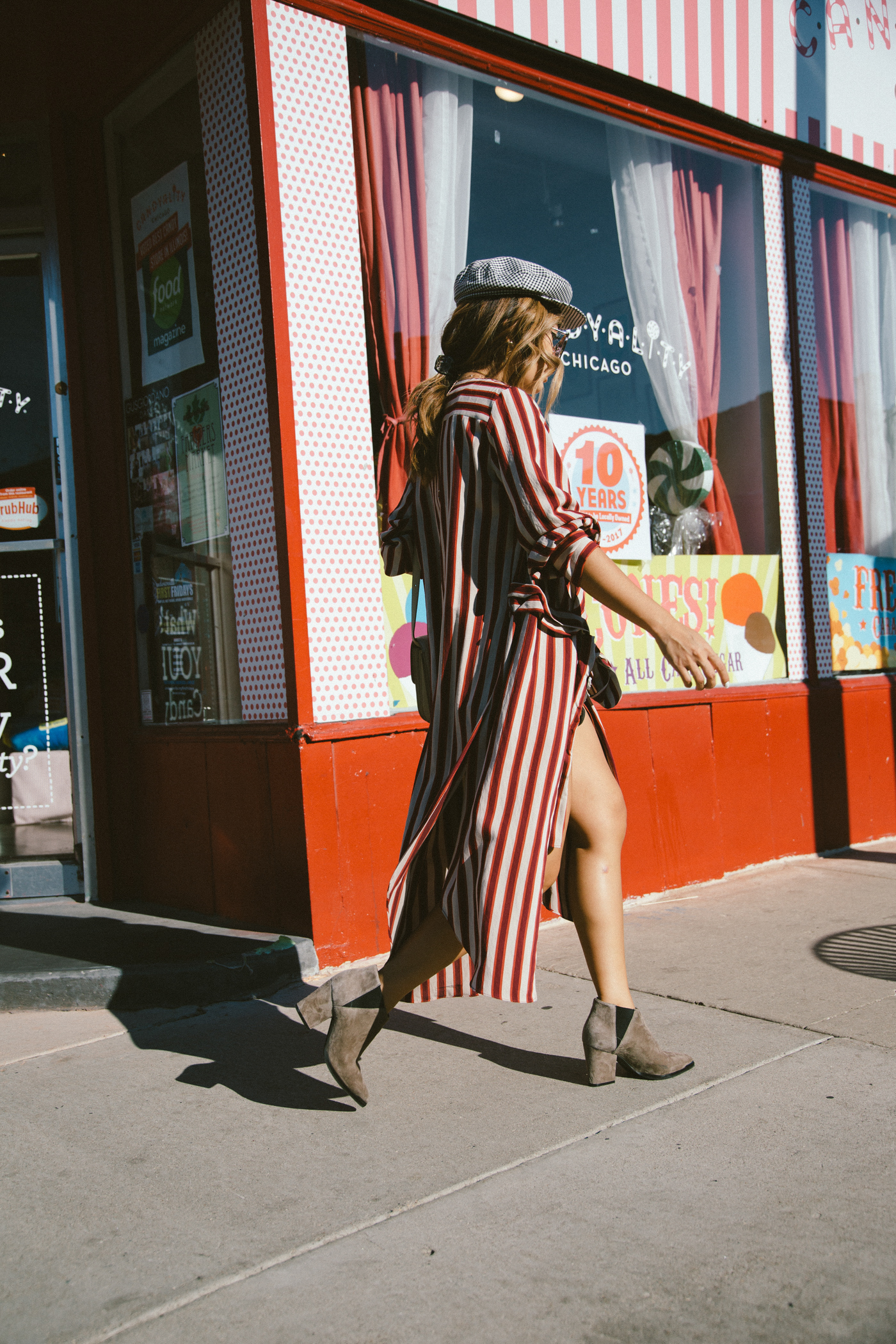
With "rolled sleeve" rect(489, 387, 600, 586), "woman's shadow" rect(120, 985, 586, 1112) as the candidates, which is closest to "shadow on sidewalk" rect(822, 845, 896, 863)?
"woman's shadow" rect(120, 985, 586, 1112)

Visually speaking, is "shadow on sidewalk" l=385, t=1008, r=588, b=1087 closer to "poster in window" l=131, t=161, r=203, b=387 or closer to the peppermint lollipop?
"poster in window" l=131, t=161, r=203, b=387

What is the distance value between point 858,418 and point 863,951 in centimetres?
366

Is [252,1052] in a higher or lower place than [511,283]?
lower

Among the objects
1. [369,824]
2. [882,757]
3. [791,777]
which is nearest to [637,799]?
[791,777]

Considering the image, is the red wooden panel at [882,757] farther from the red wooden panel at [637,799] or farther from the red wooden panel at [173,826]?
the red wooden panel at [173,826]

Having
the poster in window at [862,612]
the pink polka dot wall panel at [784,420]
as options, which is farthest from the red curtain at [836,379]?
Result: the pink polka dot wall panel at [784,420]

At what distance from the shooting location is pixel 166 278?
459cm

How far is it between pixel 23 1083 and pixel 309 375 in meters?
2.51

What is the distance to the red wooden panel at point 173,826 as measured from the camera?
436cm

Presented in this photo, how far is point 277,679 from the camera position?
398cm

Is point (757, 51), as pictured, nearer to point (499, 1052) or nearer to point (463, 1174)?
point (499, 1052)

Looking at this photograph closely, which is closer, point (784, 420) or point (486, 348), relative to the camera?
point (486, 348)

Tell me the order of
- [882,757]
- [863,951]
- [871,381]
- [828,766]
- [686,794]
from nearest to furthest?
[863,951] < [686,794] < [828,766] < [882,757] < [871,381]

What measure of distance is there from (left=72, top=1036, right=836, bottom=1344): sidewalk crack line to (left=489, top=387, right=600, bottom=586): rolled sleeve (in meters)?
1.24
